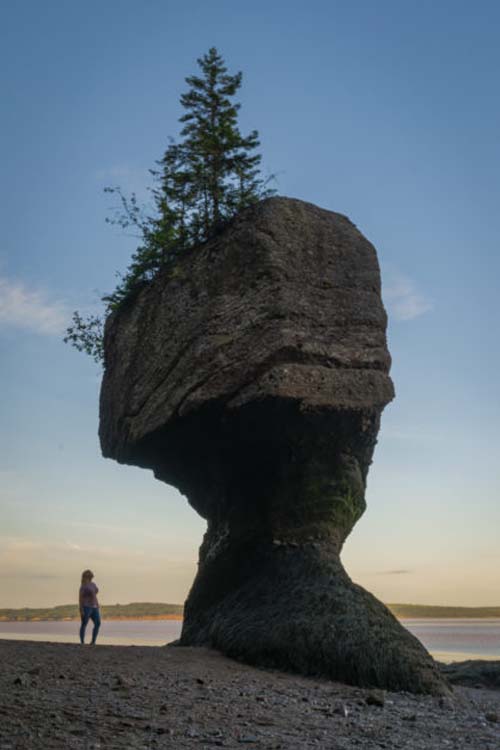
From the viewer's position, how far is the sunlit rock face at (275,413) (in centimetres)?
1628

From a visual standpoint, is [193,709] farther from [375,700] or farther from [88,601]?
[88,601]

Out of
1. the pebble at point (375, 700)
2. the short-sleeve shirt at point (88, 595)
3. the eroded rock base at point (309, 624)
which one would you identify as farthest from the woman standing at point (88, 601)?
the pebble at point (375, 700)

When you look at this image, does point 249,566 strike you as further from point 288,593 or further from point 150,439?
point 150,439

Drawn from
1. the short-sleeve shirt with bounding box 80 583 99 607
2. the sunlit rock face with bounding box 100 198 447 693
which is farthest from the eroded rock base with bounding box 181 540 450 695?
the short-sleeve shirt with bounding box 80 583 99 607

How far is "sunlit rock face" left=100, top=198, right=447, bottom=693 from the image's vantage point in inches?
641

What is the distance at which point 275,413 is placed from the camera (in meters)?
17.4

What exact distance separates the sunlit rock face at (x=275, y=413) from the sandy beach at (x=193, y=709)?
5.91ft

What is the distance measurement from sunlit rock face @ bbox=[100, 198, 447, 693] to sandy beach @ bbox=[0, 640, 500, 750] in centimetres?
180

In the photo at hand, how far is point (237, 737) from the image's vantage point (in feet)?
32.4

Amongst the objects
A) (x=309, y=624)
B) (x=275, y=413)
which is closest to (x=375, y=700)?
(x=309, y=624)

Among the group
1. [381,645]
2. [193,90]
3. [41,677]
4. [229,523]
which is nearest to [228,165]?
[193,90]

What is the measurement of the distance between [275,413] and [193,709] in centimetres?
749

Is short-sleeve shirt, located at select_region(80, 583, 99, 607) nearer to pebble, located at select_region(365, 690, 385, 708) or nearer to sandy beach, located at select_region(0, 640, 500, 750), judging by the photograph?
sandy beach, located at select_region(0, 640, 500, 750)

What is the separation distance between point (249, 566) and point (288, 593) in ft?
5.80
